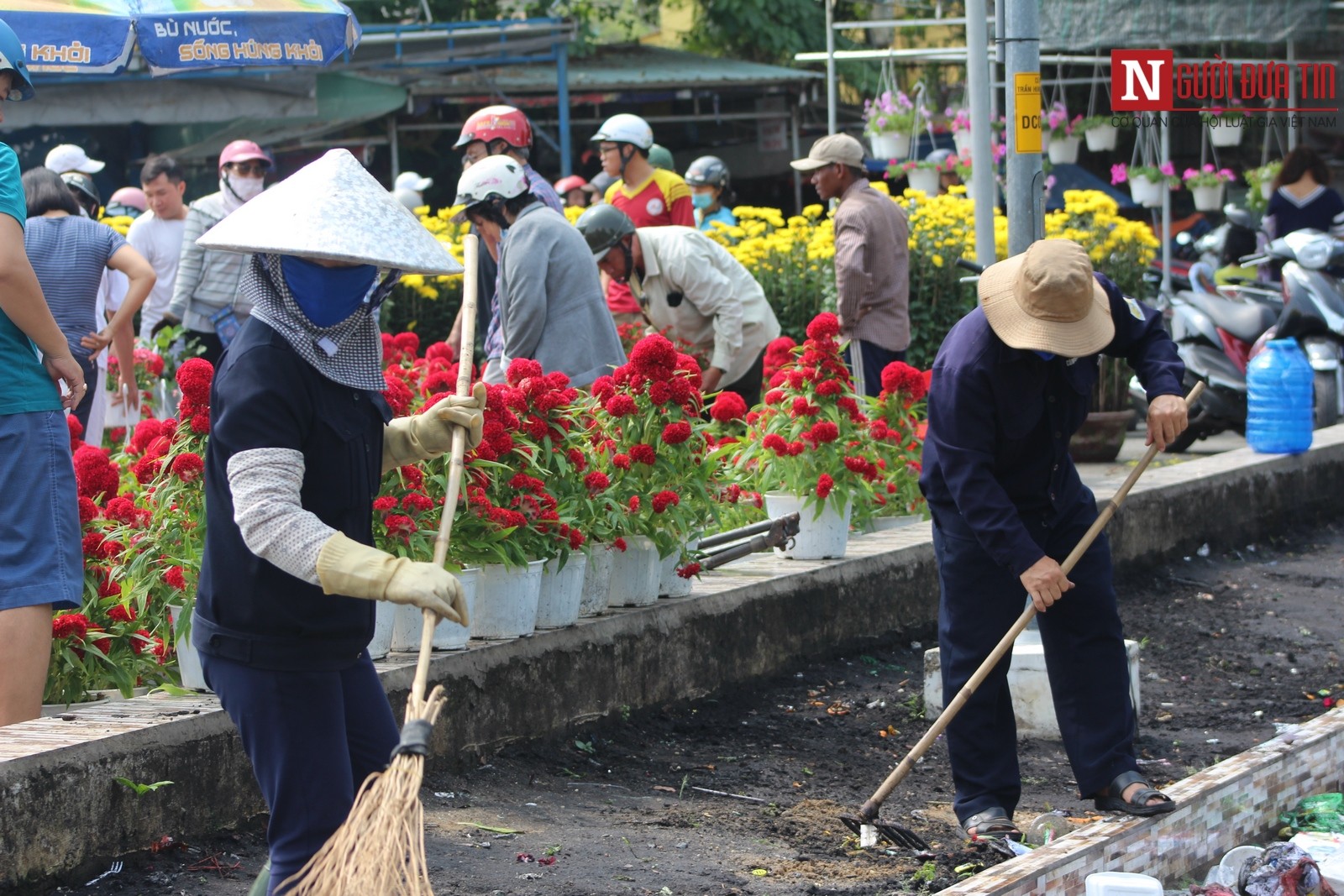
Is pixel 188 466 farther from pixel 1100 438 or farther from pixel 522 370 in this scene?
pixel 1100 438

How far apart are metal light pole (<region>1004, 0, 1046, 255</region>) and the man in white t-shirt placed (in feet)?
16.3

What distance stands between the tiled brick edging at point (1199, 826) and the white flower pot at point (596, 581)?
1.95 m

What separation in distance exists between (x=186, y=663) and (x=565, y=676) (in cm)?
123

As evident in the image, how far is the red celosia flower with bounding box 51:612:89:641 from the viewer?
4316 mm

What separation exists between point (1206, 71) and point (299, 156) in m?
8.89

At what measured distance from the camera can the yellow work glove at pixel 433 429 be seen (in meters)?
3.30

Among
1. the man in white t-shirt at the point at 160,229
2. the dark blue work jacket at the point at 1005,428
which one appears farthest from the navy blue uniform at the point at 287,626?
the man in white t-shirt at the point at 160,229

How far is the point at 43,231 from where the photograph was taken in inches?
232

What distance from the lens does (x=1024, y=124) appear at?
570 centimetres

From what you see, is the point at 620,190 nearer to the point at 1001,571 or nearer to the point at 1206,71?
the point at 1001,571

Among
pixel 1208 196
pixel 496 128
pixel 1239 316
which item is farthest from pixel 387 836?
pixel 1208 196

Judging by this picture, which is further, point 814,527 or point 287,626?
point 814,527

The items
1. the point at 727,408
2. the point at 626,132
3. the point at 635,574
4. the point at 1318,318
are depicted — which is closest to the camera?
the point at 635,574

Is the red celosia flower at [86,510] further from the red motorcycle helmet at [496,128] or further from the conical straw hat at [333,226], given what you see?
the red motorcycle helmet at [496,128]
